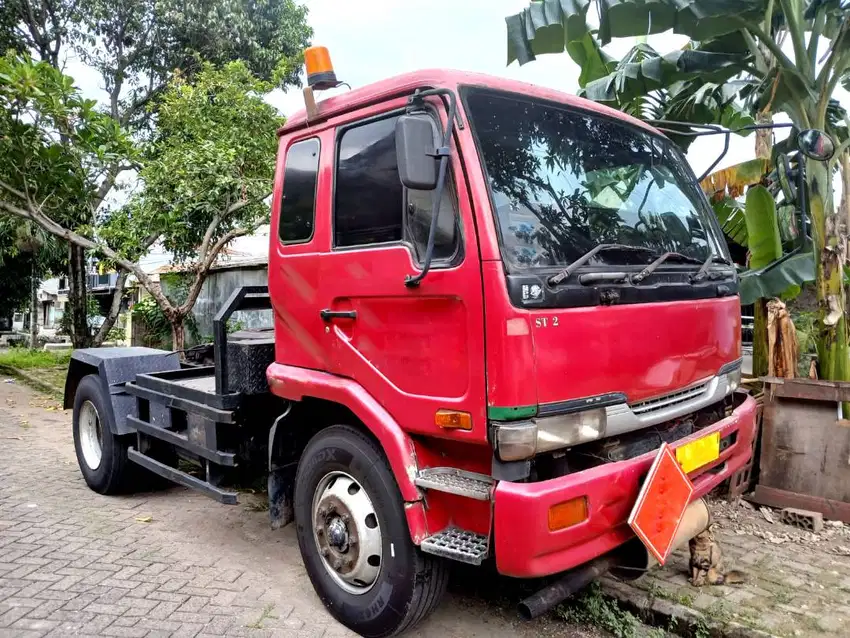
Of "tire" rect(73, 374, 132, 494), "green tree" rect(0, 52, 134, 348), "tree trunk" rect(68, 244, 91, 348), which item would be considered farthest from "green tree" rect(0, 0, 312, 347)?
"tire" rect(73, 374, 132, 494)

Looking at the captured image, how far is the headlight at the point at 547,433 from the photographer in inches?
103

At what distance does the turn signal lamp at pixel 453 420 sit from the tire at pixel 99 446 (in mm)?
3447

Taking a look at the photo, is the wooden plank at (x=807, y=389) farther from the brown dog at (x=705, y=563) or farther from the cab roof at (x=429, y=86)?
the cab roof at (x=429, y=86)

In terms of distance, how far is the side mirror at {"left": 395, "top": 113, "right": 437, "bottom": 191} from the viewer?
2660 mm

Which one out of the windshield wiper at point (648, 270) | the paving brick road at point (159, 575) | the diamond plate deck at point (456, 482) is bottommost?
the paving brick road at point (159, 575)

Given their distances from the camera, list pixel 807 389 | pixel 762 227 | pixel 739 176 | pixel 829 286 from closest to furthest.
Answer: pixel 807 389 < pixel 829 286 < pixel 762 227 < pixel 739 176

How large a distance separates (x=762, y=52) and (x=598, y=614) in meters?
4.66

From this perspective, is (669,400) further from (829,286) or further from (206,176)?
(206,176)

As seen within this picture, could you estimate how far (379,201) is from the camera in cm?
319

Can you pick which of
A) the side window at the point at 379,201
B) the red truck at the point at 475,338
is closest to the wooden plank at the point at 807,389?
the red truck at the point at 475,338

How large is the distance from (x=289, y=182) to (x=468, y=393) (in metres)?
1.74

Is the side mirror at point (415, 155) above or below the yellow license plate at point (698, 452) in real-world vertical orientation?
above

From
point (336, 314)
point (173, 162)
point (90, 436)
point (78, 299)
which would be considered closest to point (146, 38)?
point (78, 299)

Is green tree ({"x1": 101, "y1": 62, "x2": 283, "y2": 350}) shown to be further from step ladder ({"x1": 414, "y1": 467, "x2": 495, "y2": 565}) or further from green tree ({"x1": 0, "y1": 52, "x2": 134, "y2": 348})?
step ladder ({"x1": 414, "y1": 467, "x2": 495, "y2": 565})
